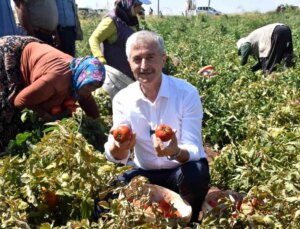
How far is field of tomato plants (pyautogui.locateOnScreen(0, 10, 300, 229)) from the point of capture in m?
1.96

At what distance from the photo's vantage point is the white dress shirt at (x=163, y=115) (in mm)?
2553

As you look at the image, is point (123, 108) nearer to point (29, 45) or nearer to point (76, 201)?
point (76, 201)

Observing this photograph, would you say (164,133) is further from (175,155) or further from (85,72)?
(85,72)

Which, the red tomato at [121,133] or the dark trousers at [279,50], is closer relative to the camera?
the red tomato at [121,133]

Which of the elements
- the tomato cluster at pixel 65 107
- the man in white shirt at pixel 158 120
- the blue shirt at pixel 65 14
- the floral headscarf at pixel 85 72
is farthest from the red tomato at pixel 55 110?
the blue shirt at pixel 65 14

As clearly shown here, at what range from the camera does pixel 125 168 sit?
6.88 ft

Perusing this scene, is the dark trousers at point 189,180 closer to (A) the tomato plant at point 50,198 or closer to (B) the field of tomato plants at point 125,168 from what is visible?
(B) the field of tomato plants at point 125,168

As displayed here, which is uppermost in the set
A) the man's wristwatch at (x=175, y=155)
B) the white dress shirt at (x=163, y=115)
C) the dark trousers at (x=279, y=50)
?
the white dress shirt at (x=163, y=115)

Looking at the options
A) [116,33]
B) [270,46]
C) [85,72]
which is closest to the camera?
[85,72]

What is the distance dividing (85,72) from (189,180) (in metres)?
1.00

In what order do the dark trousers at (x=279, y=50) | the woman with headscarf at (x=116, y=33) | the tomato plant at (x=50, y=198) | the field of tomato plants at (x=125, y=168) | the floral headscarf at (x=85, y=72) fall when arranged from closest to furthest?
the field of tomato plants at (x=125, y=168), the tomato plant at (x=50, y=198), the floral headscarf at (x=85, y=72), the woman with headscarf at (x=116, y=33), the dark trousers at (x=279, y=50)

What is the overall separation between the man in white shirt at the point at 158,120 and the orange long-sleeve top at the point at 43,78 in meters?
0.59

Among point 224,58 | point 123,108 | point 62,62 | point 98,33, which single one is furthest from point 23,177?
point 224,58

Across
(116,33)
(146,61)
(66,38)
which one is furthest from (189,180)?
(66,38)
